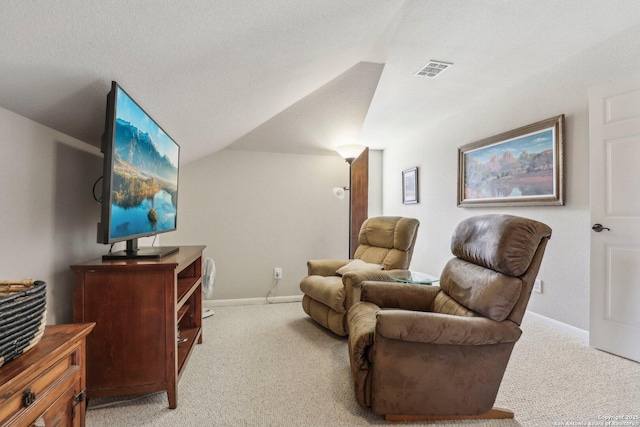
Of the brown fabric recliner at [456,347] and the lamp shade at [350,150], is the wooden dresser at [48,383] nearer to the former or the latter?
the brown fabric recliner at [456,347]

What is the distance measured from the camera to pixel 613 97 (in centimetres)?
224

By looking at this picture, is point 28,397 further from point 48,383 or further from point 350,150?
point 350,150

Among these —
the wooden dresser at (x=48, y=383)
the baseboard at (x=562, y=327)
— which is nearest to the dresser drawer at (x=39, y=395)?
the wooden dresser at (x=48, y=383)

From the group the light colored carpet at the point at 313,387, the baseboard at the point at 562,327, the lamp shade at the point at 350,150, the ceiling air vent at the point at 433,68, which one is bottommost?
the light colored carpet at the point at 313,387

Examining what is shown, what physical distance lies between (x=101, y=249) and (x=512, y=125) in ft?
12.4

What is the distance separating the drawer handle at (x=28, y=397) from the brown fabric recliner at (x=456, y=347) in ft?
3.75

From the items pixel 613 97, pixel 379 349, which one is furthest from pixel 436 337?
pixel 613 97

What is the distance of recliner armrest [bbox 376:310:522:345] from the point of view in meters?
1.35

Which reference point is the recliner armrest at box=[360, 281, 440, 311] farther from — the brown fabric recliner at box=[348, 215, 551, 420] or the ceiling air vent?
the ceiling air vent

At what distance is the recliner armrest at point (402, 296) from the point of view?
194cm

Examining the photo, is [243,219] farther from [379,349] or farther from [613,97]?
[613,97]

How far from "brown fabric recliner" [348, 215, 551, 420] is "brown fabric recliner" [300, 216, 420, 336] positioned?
0.90 metres

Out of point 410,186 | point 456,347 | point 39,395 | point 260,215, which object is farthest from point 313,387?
point 410,186

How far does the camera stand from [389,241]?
2.97m
